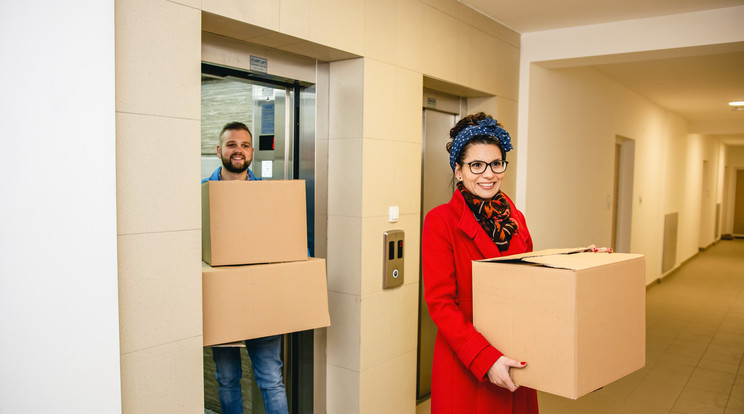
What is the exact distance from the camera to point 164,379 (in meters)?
1.80

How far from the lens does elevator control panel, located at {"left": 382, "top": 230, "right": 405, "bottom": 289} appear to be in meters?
2.82

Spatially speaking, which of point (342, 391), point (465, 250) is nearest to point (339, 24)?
point (465, 250)

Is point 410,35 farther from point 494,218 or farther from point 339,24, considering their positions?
point 494,218

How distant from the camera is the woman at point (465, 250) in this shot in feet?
5.79

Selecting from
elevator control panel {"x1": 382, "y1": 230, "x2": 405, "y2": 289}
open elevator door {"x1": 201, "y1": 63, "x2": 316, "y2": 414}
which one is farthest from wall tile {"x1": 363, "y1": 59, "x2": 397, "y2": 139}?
elevator control panel {"x1": 382, "y1": 230, "x2": 405, "y2": 289}

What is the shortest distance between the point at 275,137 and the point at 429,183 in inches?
49.6

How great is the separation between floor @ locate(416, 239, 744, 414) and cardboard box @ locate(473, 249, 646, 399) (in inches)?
84.7

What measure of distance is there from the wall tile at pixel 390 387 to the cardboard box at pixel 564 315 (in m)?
1.33

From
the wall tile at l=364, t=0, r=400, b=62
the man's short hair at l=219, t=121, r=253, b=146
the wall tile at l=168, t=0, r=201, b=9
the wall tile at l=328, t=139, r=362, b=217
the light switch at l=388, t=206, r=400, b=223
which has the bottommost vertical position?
the light switch at l=388, t=206, r=400, b=223

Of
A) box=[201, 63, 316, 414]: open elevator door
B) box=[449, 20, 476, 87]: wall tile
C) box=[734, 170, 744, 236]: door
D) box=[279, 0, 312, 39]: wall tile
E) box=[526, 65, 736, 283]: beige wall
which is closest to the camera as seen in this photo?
box=[279, 0, 312, 39]: wall tile

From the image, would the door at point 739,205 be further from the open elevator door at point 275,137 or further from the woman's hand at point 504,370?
the woman's hand at point 504,370

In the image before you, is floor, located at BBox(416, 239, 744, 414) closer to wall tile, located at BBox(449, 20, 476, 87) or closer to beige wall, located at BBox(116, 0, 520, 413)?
beige wall, located at BBox(116, 0, 520, 413)

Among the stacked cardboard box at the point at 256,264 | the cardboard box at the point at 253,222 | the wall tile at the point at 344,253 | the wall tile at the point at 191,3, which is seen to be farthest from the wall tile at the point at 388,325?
the wall tile at the point at 191,3

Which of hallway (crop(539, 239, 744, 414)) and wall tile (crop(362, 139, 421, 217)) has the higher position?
wall tile (crop(362, 139, 421, 217))
